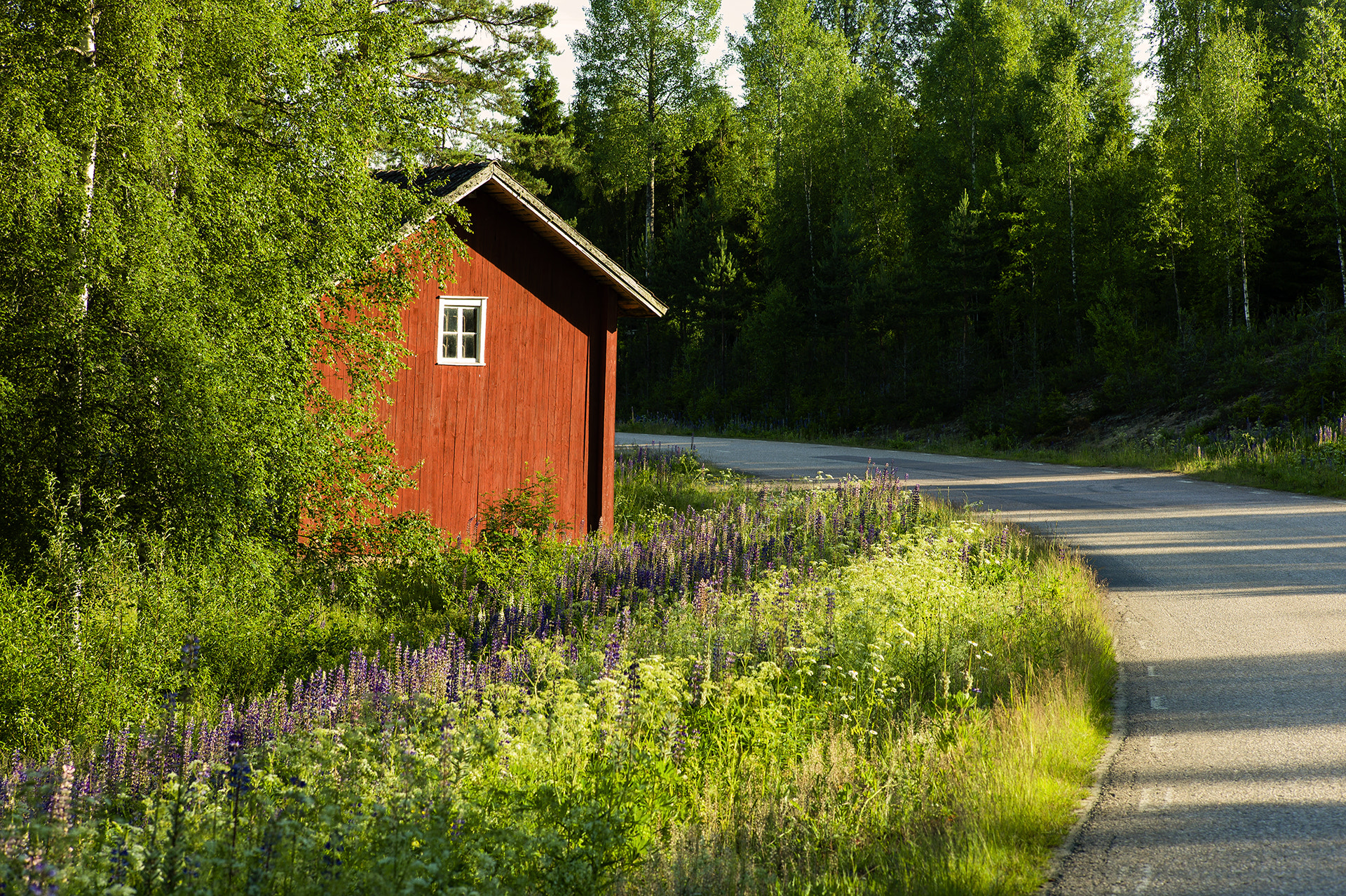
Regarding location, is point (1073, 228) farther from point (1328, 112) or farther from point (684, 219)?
point (684, 219)

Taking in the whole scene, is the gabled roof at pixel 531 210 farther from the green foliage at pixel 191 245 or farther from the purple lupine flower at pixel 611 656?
the purple lupine flower at pixel 611 656

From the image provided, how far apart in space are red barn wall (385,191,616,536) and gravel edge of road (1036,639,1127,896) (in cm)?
893

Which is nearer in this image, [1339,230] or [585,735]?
[585,735]

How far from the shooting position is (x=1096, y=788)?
5.03 meters

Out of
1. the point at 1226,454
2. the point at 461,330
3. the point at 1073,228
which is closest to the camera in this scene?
the point at 461,330

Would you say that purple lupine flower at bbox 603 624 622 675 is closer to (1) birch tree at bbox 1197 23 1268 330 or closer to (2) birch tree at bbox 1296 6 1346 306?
(1) birch tree at bbox 1197 23 1268 330

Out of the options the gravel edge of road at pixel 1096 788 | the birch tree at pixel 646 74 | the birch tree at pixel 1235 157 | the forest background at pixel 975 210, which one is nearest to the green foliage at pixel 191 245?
the gravel edge of road at pixel 1096 788

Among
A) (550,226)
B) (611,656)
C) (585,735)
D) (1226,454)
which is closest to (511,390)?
(550,226)

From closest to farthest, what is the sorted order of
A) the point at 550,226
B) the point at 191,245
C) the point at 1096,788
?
the point at 1096,788
the point at 191,245
the point at 550,226

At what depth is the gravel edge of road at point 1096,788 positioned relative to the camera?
4.11 meters

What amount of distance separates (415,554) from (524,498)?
2.53 meters

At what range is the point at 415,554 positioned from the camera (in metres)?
11.3

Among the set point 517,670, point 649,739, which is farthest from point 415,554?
point 649,739

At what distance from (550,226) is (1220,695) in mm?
10259
